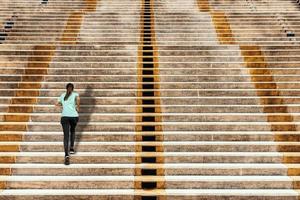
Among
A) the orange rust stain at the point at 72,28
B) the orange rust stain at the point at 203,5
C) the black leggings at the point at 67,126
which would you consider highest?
the orange rust stain at the point at 203,5

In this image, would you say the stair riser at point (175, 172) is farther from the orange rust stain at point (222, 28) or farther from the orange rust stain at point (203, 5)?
the orange rust stain at point (203, 5)

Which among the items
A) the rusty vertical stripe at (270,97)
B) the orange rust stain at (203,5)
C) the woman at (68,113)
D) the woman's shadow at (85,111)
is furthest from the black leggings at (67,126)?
the orange rust stain at (203,5)

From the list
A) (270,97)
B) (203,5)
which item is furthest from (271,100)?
(203,5)

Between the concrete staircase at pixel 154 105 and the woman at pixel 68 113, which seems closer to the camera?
the concrete staircase at pixel 154 105

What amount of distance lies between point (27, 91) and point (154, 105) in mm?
3143

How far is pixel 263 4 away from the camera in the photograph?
15.2 meters

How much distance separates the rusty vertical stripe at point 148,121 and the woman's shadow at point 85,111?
3.56 ft

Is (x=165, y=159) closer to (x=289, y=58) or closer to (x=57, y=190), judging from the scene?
(x=57, y=190)

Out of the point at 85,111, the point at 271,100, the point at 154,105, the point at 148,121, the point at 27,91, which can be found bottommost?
the point at 148,121

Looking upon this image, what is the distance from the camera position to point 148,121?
28.8ft

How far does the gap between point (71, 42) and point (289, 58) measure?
633cm

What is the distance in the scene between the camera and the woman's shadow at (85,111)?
8.34 m

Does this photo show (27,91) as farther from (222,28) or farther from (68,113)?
(222,28)

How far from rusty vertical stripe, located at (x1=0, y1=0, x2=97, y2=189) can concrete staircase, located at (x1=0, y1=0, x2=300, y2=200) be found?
2 cm
